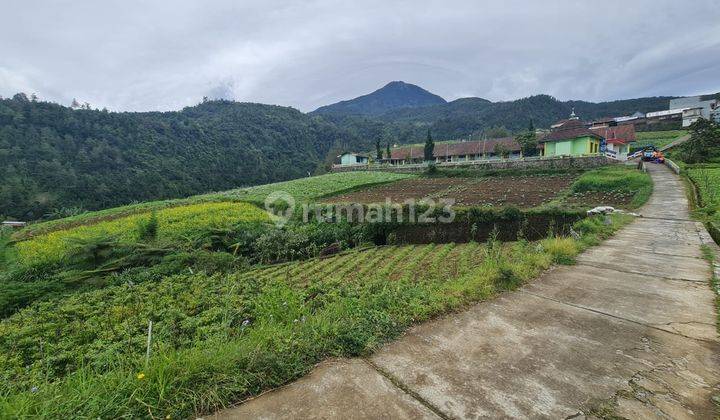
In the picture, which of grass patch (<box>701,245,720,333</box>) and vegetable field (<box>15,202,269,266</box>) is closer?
grass patch (<box>701,245,720,333</box>)

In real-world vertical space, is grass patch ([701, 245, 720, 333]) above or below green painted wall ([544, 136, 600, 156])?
below

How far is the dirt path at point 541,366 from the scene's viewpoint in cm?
207

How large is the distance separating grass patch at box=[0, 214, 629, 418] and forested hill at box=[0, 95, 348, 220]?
4263cm

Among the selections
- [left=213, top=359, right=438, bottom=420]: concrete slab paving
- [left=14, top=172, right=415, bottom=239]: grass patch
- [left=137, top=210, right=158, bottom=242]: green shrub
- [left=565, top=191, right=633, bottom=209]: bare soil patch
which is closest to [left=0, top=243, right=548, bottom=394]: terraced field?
[left=213, top=359, right=438, bottom=420]: concrete slab paving

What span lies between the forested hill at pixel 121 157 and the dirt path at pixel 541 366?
49.8 metres

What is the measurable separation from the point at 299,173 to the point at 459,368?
74582 mm

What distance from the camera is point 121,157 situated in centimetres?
5275

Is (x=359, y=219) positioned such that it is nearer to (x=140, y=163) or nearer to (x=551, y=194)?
(x=551, y=194)

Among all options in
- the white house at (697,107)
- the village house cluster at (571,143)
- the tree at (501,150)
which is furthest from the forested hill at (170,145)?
the tree at (501,150)

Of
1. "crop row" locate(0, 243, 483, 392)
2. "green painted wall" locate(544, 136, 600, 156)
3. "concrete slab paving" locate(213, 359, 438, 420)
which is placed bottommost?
"crop row" locate(0, 243, 483, 392)

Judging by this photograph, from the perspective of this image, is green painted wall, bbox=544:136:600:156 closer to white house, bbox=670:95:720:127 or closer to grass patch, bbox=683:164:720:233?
grass patch, bbox=683:164:720:233

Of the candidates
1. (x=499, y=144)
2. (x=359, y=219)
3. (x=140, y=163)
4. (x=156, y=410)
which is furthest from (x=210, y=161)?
(x=156, y=410)

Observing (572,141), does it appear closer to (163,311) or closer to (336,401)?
(163,311)

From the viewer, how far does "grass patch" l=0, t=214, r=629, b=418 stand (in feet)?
6.76
